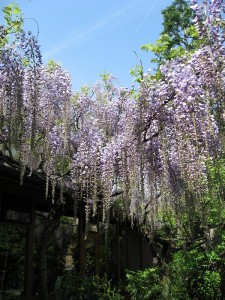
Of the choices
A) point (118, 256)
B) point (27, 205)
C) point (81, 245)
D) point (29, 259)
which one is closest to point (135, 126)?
point (27, 205)

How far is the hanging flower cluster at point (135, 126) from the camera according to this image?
4.09m

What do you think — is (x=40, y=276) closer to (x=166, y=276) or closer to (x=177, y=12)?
(x=166, y=276)

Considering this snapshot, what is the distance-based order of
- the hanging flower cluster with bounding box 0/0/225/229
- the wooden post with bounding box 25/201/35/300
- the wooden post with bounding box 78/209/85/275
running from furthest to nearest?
the wooden post with bounding box 78/209/85/275 < the wooden post with bounding box 25/201/35/300 < the hanging flower cluster with bounding box 0/0/225/229

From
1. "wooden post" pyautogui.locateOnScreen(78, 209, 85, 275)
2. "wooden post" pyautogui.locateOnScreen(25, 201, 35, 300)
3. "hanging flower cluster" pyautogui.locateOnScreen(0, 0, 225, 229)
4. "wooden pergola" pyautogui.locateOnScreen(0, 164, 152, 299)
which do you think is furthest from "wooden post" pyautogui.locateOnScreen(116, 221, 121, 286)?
"wooden post" pyautogui.locateOnScreen(25, 201, 35, 300)

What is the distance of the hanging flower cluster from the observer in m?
4.09

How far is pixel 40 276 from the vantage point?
280 inches

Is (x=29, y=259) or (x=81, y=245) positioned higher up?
(x=81, y=245)

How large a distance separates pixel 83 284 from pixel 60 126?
332cm

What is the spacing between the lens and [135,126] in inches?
212

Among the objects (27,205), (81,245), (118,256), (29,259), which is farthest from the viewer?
(118,256)

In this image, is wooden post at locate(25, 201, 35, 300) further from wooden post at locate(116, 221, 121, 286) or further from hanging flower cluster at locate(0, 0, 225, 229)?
wooden post at locate(116, 221, 121, 286)

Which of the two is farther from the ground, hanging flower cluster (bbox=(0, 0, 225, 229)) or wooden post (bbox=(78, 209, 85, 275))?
hanging flower cluster (bbox=(0, 0, 225, 229))

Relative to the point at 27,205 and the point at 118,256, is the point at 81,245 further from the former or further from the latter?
the point at 118,256

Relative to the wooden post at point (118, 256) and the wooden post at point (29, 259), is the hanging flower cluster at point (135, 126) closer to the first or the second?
the wooden post at point (29, 259)
